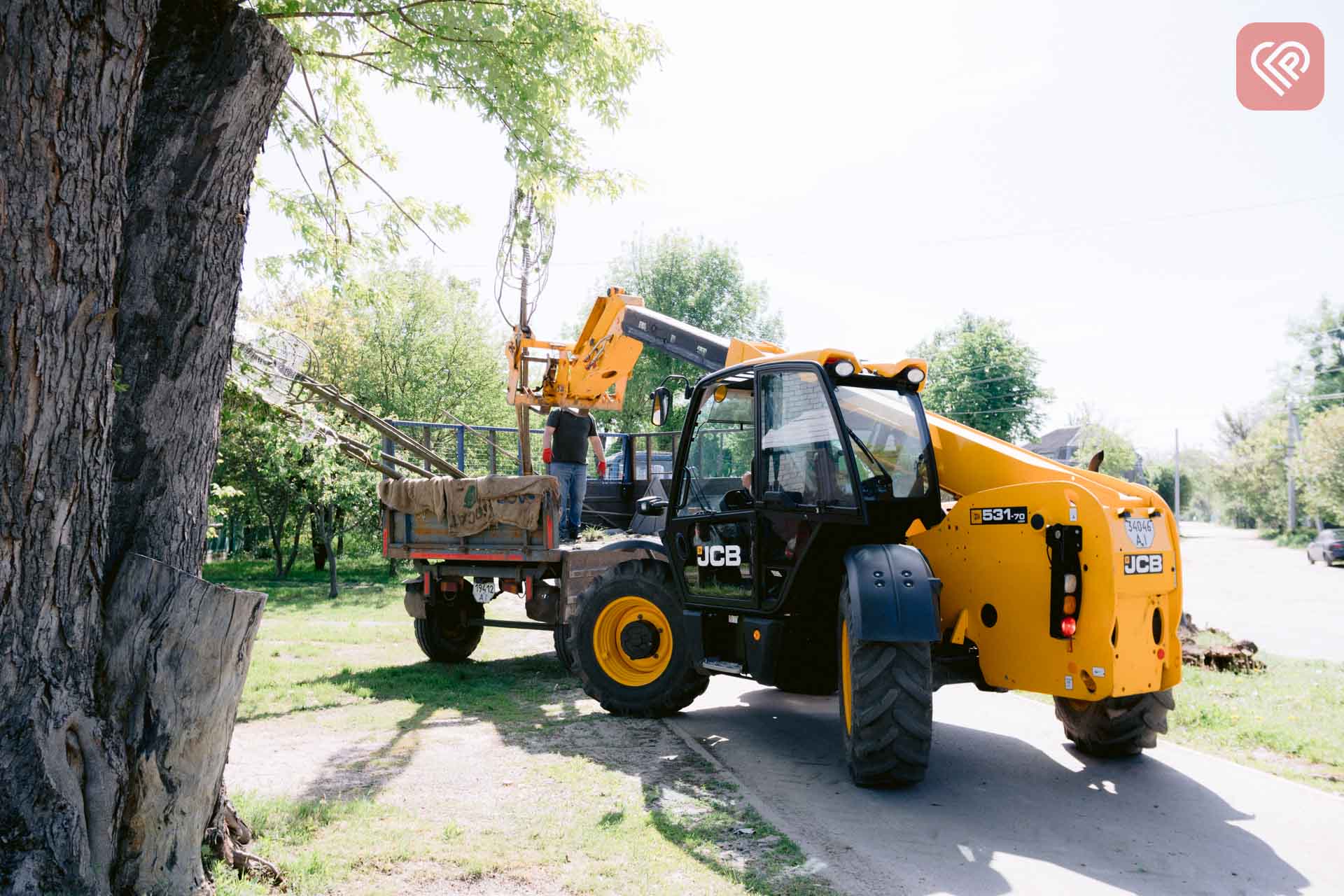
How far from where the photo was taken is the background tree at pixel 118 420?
2988 mm

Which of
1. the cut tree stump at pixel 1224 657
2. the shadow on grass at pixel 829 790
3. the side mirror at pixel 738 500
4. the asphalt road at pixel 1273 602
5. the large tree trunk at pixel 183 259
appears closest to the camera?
the large tree trunk at pixel 183 259

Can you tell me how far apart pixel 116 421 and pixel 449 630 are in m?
6.70

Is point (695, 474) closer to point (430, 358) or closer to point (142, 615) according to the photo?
point (142, 615)

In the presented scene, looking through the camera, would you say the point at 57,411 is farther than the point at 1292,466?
No

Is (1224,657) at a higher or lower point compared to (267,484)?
lower

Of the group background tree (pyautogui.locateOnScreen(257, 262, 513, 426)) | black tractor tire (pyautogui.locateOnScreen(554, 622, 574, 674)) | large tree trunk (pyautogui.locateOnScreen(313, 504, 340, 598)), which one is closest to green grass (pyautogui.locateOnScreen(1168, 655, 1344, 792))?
black tractor tire (pyautogui.locateOnScreen(554, 622, 574, 674))

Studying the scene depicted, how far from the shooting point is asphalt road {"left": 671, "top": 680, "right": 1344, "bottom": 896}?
4.23 meters

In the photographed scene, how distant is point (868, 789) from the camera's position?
5473 mm

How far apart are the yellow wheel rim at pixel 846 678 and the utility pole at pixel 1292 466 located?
54755 mm

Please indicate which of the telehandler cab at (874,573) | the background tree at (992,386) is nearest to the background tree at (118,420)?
the telehandler cab at (874,573)

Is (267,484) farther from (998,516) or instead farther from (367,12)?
(998,516)

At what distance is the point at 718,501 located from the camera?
22.4 ft

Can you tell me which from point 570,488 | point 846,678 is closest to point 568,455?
point 570,488

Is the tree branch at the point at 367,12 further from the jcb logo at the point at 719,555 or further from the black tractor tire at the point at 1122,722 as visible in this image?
the black tractor tire at the point at 1122,722
